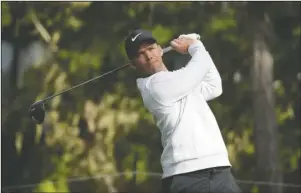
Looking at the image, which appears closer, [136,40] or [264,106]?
[136,40]

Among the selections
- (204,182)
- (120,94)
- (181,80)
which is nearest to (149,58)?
(181,80)

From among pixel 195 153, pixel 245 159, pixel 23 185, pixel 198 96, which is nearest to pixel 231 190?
pixel 195 153

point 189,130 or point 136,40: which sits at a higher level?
point 136,40

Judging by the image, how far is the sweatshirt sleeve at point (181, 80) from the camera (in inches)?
92.2

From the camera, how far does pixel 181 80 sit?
2.35 m

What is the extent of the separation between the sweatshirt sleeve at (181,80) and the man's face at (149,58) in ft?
0.25

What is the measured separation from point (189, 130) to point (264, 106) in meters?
2.98

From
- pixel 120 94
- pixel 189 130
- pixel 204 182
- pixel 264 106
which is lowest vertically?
pixel 204 182

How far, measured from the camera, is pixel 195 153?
2279 millimetres

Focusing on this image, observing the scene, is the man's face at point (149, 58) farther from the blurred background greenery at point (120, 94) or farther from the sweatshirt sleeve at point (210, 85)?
the blurred background greenery at point (120, 94)

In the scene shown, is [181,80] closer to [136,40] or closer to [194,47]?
[194,47]

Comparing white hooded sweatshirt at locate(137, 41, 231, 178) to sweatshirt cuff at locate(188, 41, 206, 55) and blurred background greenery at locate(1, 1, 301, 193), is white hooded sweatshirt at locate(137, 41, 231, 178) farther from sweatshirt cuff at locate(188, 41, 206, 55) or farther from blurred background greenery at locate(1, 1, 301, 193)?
blurred background greenery at locate(1, 1, 301, 193)

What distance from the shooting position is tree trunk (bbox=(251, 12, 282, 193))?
512 cm

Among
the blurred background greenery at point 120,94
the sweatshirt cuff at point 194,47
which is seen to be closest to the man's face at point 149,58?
the sweatshirt cuff at point 194,47
